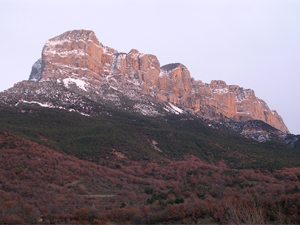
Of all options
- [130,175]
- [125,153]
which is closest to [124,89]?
[125,153]

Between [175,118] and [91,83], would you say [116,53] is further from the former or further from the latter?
[175,118]

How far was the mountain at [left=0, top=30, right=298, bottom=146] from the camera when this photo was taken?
84.3 m

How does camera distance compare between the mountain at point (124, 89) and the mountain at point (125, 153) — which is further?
the mountain at point (124, 89)

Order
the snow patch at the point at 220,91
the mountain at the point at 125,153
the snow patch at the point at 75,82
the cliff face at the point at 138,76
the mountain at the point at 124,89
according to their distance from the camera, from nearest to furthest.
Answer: the mountain at the point at 125,153 → the mountain at the point at 124,89 → the snow patch at the point at 75,82 → the cliff face at the point at 138,76 → the snow patch at the point at 220,91

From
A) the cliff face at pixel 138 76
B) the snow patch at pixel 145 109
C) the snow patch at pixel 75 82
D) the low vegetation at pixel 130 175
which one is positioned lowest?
the low vegetation at pixel 130 175

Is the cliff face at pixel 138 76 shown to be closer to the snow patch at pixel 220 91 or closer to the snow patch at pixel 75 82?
the snow patch at pixel 220 91

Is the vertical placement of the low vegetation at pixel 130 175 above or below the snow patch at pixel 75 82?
Result: below

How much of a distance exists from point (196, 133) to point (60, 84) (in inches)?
1839

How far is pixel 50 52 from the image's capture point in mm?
115812

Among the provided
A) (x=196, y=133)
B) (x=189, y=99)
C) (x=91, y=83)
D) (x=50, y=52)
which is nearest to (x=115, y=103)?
(x=91, y=83)

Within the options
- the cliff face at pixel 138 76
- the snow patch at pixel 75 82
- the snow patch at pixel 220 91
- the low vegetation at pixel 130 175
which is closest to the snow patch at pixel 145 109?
the cliff face at pixel 138 76

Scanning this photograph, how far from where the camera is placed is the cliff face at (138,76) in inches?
4466

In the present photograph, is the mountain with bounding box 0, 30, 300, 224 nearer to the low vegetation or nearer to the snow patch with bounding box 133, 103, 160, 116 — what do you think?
the low vegetation

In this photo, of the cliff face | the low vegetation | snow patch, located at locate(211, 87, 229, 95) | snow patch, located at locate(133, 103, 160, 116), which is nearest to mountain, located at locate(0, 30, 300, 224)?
the low vegetation
